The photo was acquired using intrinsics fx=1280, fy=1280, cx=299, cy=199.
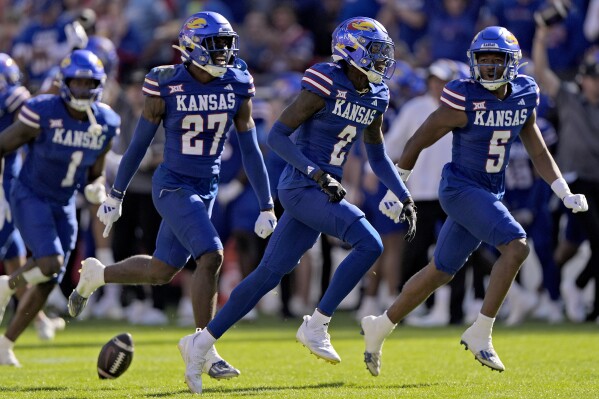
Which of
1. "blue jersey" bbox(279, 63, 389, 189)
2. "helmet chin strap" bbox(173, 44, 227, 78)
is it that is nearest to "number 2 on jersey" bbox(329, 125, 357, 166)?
"blue jersey" bbox(279, 63, 389, 189)

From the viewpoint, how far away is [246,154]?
7.03 metres

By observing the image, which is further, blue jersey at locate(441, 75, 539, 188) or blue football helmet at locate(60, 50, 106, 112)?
blue football helmet at locate(60, 50, 106, 112)

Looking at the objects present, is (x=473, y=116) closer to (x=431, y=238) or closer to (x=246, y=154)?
(x=246, y=154)

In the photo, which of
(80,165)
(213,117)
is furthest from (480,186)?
(80,165)

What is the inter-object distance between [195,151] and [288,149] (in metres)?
0.56

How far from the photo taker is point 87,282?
7.20m

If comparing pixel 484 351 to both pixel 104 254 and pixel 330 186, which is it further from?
pixel 104 254

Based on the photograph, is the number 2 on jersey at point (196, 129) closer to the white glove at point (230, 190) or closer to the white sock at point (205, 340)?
the white sock at point (205, 340)

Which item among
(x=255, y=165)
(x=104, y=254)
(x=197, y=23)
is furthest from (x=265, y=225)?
(x=104, y=254)

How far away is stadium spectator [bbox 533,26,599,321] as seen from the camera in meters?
10.8

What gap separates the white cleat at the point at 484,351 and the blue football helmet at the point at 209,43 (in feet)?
6.36

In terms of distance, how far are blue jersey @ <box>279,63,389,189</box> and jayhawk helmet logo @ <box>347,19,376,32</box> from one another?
8.9 inches

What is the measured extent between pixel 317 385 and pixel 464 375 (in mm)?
913

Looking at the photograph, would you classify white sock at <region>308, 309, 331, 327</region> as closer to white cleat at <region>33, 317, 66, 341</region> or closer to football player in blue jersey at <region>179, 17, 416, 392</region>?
football player in blue jersey at <region>179, 17, 416, 392</region>
